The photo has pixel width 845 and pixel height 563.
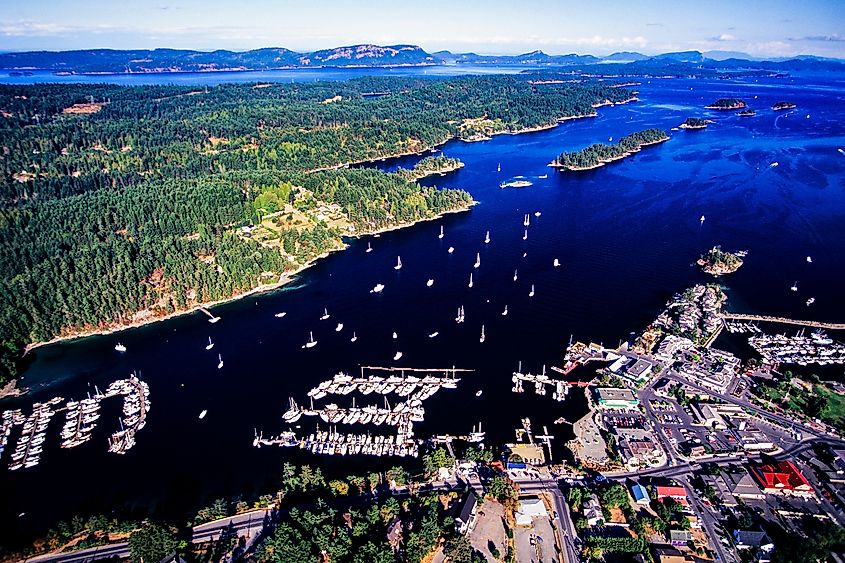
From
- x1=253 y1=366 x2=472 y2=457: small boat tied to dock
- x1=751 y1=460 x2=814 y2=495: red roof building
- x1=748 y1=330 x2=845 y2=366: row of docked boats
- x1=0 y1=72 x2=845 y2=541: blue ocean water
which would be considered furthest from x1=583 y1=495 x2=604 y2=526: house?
x1=748 y1=330 x2=845 y2=366: row of docked boats

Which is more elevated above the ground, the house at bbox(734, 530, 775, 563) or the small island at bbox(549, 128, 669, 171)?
the small island at bbox(549, 128, 669, 171)

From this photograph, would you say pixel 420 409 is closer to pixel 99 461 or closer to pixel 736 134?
pixel 99 461

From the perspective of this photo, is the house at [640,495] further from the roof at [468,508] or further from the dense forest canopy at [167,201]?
the dense forest canopy at [167,201]

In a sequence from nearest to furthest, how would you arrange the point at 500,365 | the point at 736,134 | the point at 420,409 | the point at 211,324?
1. the point at 420,409
2. the point at 500,365
3. the point at 211,324
4. the point at 736,134

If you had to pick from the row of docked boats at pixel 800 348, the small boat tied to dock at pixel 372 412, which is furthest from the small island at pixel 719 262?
the small boat tied to dock at pixel 372 412

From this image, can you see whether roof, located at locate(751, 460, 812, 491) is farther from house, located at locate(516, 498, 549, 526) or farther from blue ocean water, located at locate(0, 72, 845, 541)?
house, located at locate(516, 498, 549, 526)

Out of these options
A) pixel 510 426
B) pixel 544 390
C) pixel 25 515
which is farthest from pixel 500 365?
pixel 25 515
